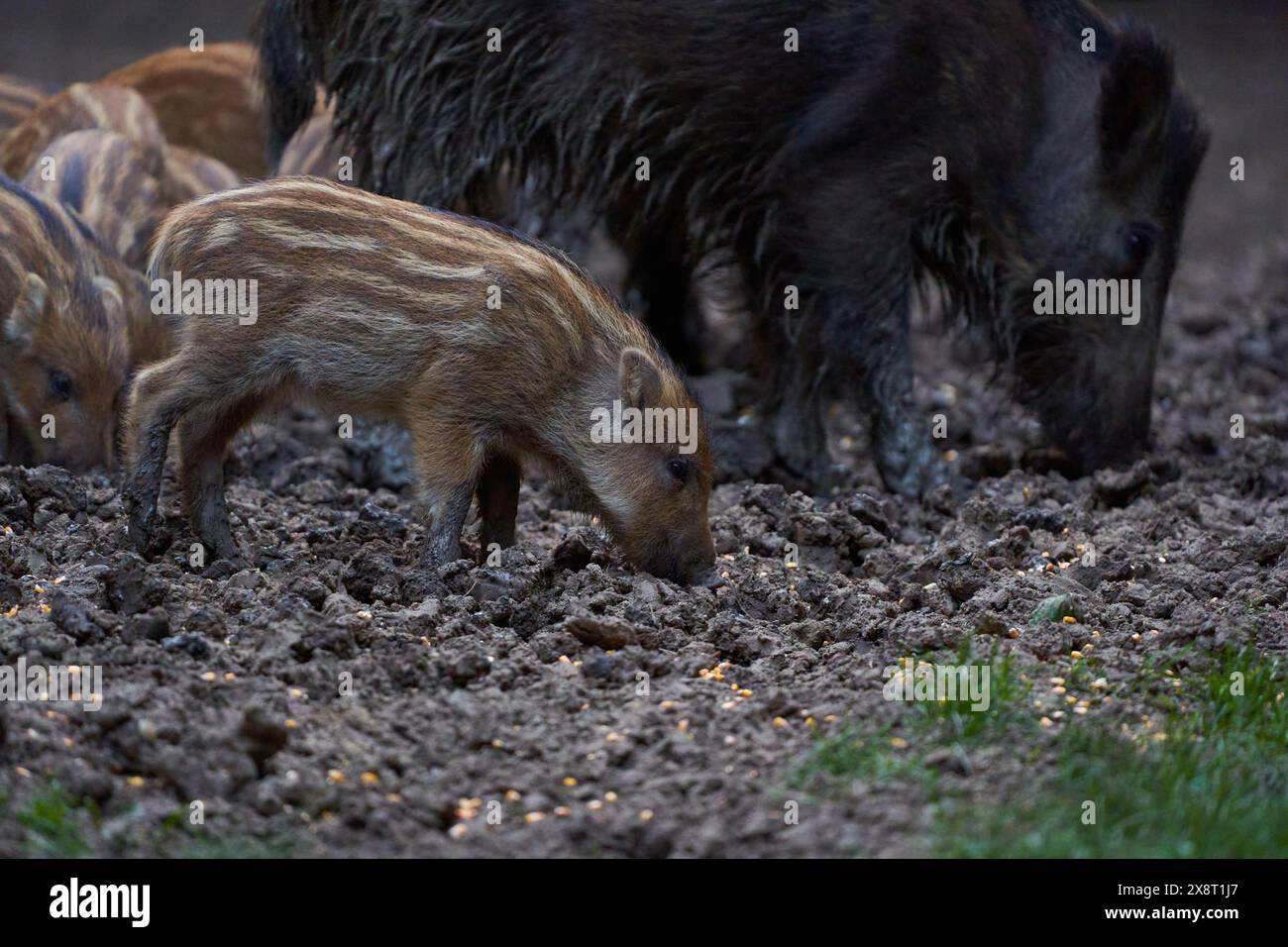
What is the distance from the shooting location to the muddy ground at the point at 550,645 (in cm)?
347

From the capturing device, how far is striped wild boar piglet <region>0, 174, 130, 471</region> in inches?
239

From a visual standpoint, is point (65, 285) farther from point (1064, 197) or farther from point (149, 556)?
point (1064, 197)

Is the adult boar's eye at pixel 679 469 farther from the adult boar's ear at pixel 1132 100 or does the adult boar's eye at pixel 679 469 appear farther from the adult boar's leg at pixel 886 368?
the adult boar's ear at pixel 1132 100

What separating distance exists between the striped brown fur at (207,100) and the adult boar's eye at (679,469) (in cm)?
441

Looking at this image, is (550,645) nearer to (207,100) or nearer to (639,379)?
(639,379)

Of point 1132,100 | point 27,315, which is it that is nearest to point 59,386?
point 27,315

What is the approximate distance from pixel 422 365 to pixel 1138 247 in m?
3.21

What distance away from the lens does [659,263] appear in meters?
7.81

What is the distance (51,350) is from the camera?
6133mm

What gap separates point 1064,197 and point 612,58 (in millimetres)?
1781

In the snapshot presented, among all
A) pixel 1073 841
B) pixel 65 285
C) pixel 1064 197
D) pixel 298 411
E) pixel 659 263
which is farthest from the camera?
pixel 659 263

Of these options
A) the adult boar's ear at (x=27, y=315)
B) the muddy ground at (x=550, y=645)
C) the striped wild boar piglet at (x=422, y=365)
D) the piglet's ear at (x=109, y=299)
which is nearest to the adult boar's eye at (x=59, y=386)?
the adult boar's ear at (x=27, y=315)

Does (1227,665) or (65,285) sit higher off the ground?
(65,285)
